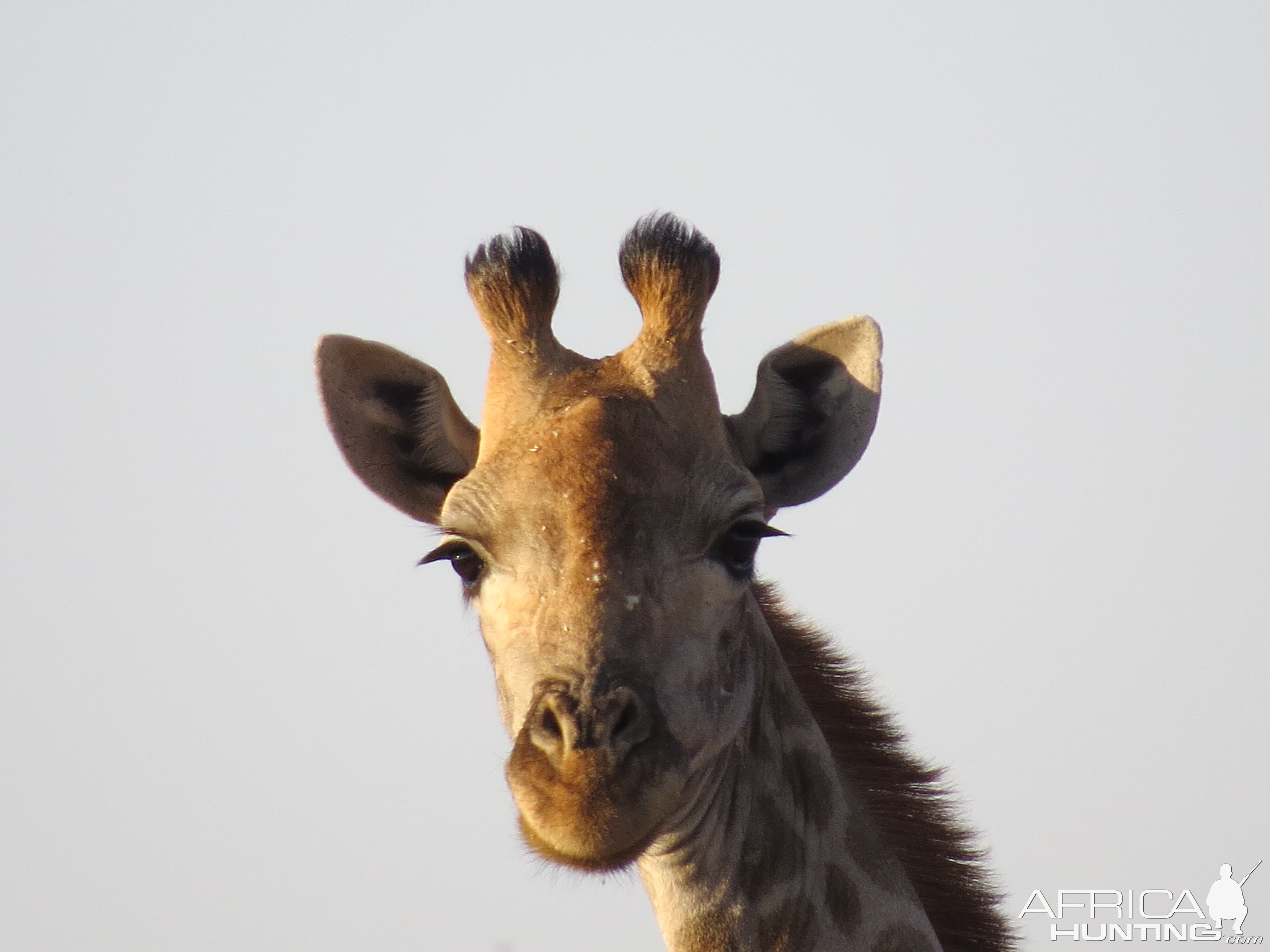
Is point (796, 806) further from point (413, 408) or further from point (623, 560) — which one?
point (413, 408)

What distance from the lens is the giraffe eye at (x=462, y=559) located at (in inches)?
289

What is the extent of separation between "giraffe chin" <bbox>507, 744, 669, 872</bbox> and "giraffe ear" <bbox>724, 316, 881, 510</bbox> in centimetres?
219

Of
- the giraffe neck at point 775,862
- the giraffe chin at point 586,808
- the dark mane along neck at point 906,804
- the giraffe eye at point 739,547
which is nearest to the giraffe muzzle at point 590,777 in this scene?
the giraffe chin at point 586,808

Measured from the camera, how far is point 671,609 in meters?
6.88

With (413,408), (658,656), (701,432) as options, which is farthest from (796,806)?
(413,408)

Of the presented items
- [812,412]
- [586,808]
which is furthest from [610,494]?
[812,412]

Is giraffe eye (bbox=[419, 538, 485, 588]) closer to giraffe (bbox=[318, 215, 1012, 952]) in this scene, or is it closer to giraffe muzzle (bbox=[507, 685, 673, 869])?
giraffe (bbox=[318, 215, 1012, 952])

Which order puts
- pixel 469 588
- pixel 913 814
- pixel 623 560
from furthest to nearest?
pixel 913 814 → pixel 469 588 → pixel 623 560

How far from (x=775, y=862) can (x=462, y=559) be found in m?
1.91

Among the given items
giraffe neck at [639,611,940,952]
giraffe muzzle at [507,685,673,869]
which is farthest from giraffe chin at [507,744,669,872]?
giraffe neck at [639,611,940,952]

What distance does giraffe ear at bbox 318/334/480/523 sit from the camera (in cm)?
823

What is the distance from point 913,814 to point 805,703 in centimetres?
73

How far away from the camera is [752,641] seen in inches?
303

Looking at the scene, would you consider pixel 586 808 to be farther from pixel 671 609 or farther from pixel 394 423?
pixel 394 423
